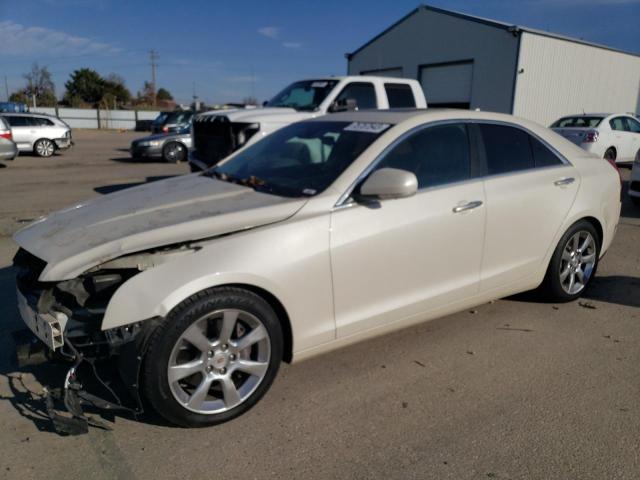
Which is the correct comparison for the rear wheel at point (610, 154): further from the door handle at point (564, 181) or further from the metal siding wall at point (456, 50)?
the door handle at point (564, 181)

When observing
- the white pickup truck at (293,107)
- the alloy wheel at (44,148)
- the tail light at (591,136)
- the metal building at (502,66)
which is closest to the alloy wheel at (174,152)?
the alloy wheel at (44,148)

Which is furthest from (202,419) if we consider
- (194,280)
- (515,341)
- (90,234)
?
(515,341)

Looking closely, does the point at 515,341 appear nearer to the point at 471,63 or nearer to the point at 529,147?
the point at 529,147

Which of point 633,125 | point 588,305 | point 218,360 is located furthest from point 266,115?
point 633,125

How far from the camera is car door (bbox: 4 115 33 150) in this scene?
60.2ft

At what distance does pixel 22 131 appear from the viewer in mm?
18531

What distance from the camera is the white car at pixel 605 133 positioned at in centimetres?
1381

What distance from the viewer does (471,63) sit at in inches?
918

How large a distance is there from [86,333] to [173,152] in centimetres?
1469

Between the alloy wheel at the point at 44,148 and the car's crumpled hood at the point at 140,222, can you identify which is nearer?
the car's crumpled hood at the point at 140,222

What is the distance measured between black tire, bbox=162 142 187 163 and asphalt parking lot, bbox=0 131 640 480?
1263cm

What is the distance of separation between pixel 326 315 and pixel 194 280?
2.75 feet

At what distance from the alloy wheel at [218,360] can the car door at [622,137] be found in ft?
47.3

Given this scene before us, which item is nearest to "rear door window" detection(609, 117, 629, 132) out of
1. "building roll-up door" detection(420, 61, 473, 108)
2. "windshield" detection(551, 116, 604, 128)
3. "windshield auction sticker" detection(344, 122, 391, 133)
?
"windshield" detection(551, 116, 604, 128)
